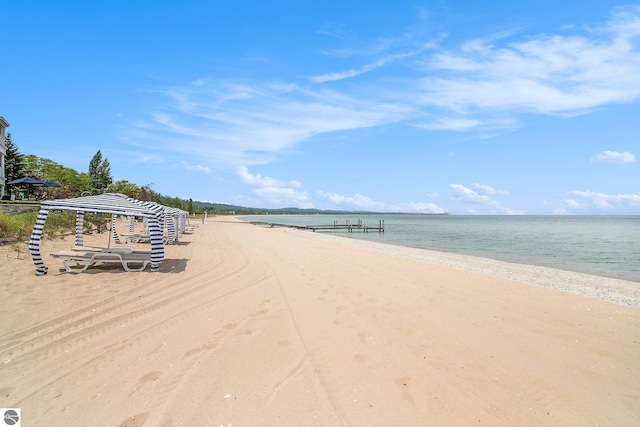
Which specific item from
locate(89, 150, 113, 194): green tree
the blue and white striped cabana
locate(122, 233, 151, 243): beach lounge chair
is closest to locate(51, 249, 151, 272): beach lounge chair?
the blue and white striped cabana

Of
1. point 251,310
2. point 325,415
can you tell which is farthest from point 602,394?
point 251,310

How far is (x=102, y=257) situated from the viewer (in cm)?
912

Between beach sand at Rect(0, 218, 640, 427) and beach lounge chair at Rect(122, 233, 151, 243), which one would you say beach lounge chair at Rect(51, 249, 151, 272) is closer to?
beach sand at Rect(0, 218, 640, 427)

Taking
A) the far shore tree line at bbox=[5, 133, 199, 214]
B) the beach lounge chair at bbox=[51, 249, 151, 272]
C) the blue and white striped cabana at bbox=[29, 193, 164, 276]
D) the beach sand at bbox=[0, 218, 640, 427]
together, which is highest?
the far shore tree line at bbox=[5, 133, 199, 214]

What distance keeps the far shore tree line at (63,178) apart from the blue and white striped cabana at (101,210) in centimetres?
3373

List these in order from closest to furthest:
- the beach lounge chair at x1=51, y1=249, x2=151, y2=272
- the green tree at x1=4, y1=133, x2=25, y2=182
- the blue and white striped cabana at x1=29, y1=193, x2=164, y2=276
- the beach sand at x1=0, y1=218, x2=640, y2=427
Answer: the beach sand at x1=0, y1=218, x2=640, y2=427 → the blue and white striped cabana at x1=29, y1=193, x2=164, y2=276 → the beach lounge chair at x1=51, y1=249, x2=151, y2=272 → the green tree at x1=4, y1=133, x2=25, y2=182

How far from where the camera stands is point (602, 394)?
3.70 m

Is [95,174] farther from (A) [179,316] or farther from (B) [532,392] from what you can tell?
(B) [532,392]

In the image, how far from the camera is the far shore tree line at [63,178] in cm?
3925

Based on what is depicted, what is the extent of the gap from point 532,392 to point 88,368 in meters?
5.05

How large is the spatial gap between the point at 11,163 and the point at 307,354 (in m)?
49.1

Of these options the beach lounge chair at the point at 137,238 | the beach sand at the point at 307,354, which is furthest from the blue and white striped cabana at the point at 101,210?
the beach lounge chair at the point at 137,238

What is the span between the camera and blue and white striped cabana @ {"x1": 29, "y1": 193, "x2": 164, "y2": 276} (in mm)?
8070

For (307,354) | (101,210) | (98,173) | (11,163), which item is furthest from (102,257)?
(98,173)
